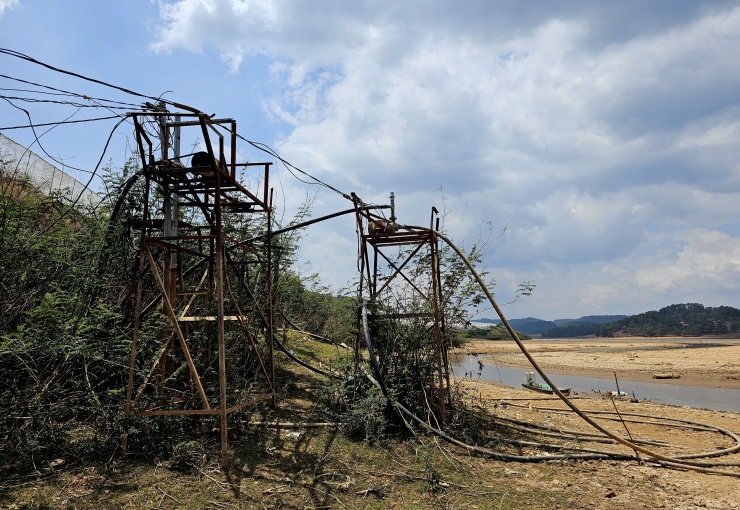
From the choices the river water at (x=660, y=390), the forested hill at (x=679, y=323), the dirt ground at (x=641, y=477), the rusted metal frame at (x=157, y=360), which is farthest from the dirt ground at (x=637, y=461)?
the forested hill at (x=679, y=323)

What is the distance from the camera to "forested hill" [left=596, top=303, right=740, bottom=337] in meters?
77.7

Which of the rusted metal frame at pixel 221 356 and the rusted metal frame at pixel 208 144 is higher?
the rusted metal frame at pixel 208 144

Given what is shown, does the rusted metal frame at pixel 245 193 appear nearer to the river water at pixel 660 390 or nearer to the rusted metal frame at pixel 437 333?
the rusted metal frame at pixel 437 333

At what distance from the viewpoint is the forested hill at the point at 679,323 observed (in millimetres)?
77688

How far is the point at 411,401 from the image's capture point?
756 cm

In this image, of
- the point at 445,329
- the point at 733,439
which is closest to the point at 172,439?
the point at 445,329

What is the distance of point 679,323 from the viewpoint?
3189 inches

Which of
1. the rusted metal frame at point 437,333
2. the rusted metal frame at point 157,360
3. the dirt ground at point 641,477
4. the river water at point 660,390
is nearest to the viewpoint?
the dirt ground at point 641,477

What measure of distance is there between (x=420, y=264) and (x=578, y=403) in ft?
23.7

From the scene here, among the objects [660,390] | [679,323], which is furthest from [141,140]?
[679,323]

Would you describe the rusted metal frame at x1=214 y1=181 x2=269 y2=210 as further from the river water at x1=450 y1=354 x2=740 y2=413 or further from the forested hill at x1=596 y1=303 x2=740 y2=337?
the forested hill at x1=596 y1=303 x2=740 y2=337

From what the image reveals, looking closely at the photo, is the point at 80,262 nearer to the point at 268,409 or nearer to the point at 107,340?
the point at 107,340

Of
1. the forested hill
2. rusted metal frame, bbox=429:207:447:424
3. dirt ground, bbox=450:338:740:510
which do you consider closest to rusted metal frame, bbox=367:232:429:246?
rusted metal frame, bbox=429:207:447:424

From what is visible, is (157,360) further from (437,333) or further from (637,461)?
(637,461)
